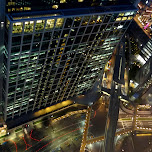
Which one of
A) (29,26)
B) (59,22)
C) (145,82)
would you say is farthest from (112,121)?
(29,26)

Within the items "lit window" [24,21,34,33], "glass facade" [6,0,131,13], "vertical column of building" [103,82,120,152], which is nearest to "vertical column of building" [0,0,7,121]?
"glass facade" [6,0,131,13]

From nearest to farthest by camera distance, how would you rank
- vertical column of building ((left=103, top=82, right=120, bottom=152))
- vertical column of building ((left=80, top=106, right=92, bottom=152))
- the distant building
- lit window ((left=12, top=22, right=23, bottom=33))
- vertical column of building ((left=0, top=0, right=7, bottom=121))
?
vertical column of building ((left=0, top=0, right=7, bottom=121)) < lit window ((left=12, top=22, right=23, bottom=33)) < vertical column of building ((left=103, top=82, right=120, bottom=152)) < vertical column of building ((left=80, top=106, right=92, bottom=152)) < the distant building

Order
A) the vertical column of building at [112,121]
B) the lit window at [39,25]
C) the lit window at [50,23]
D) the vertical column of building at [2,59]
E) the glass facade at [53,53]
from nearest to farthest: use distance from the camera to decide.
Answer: the vertical column of building at [2,59]
the lit window at [39,25]
the lit window at [50,23]
the glass facade at [53,53]
the vertical column of building at [112,121]

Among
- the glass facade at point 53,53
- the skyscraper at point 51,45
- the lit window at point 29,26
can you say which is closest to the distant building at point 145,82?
the glass facade at point 53,53

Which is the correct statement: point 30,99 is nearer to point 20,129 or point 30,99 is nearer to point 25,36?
point 20,129

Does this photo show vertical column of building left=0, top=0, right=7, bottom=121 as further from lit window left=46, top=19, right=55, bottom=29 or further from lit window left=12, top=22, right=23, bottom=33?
lit window left=46, top=19, right=55, bottom=29

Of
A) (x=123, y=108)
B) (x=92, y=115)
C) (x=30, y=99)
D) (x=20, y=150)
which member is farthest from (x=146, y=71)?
(x=20, y=150)

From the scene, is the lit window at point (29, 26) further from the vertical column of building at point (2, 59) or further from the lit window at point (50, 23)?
the vertical column of building at point (2, 59)

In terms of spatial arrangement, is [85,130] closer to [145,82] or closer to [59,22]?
[145,82]
